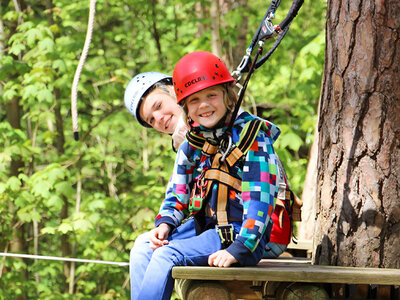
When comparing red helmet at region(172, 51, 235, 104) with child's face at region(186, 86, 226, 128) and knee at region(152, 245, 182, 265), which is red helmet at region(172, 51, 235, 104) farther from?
knee at region(152, 245, 182, 265)

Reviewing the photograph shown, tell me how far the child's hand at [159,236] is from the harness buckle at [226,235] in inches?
9.4

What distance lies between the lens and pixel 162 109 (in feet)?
10.2

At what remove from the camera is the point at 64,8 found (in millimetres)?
7000

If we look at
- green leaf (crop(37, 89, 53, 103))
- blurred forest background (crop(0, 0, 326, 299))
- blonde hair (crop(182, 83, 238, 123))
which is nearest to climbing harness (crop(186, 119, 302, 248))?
blonde hair (crop(182, 83, 238, 123))

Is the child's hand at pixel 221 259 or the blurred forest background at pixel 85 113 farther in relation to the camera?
the blurred forest background at pixel 85 113

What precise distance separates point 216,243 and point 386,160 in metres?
0.82

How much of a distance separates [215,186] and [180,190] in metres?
0.24

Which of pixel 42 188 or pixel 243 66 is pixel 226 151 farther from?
pixel 42 188

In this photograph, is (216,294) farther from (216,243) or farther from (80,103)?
(80,103)

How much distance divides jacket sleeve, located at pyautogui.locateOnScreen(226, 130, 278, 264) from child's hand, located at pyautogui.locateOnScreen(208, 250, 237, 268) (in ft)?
0.05

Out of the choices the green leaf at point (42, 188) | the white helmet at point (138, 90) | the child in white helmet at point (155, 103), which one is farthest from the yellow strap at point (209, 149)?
the green leaf at point (42, 188)

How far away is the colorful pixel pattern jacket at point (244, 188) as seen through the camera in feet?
6.83

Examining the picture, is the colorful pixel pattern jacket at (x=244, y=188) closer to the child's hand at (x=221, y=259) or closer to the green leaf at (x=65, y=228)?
the child's hand at (x=221, y=259)

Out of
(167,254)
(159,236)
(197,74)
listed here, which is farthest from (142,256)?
(197,74)
